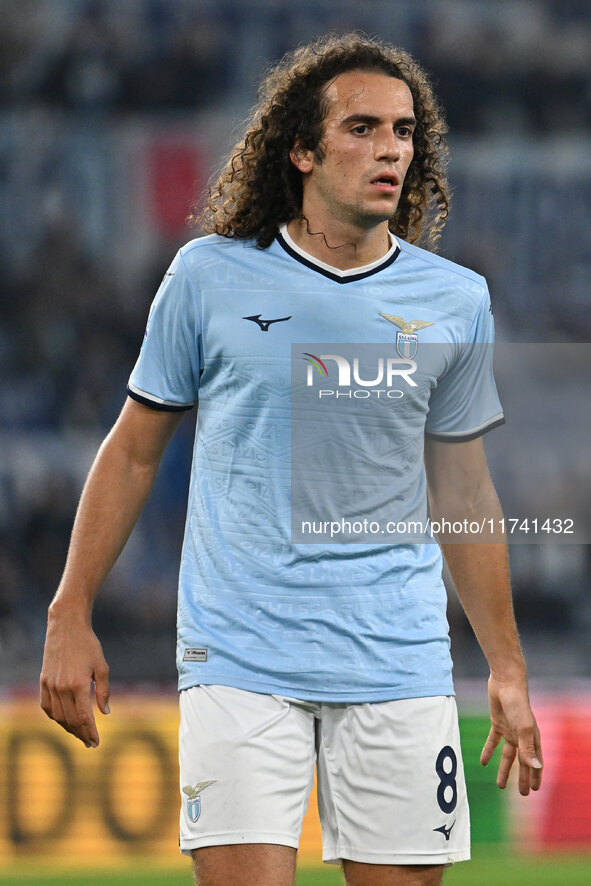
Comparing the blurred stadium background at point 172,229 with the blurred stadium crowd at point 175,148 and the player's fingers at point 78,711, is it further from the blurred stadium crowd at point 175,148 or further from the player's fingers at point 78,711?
the player's fingers at point 78,711

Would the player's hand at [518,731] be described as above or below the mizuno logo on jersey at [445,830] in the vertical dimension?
above

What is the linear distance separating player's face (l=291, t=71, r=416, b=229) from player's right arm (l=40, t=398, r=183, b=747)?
1.83 ft

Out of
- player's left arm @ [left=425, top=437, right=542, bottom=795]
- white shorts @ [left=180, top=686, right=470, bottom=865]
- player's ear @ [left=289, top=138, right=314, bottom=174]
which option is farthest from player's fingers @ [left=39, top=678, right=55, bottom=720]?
player's ear @ [left=289, top=138, right=314, bottom=174]

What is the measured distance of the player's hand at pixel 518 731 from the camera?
280 cm

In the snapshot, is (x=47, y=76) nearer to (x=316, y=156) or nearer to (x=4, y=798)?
(x=4, y=798)

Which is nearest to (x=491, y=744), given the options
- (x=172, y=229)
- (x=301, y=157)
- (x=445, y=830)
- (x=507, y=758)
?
(x=507, y=758)

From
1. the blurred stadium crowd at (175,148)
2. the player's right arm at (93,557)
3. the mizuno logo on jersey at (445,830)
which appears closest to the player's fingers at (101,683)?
the player's right arm at (93,557)

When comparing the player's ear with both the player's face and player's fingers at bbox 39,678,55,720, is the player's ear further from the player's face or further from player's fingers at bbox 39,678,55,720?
player's fingers at bbox 39,678,55,720

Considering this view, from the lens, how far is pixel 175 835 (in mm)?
5918

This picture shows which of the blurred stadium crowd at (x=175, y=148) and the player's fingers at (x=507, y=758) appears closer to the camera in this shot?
the player's fingers at (x=507, y=758)

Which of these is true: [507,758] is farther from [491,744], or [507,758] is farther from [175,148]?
[175,148]

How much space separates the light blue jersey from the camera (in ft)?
8.55

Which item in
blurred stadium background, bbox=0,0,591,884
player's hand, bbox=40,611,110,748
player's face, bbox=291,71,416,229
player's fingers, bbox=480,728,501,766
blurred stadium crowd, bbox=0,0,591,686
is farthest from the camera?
blurred stadium crowd, bbox=0,0,591,686

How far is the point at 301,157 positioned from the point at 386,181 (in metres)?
0.28
